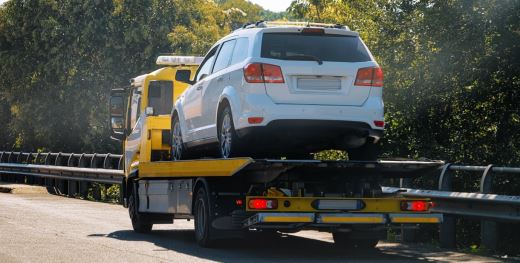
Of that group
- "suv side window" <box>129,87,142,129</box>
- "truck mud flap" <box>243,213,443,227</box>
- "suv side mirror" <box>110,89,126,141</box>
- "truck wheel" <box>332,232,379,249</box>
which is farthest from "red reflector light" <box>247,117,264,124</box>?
"suv side mirror" <box>110,89,126,141</box>

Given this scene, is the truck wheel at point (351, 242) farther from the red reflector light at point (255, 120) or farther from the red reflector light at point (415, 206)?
the red reflector light at point (255, 120)

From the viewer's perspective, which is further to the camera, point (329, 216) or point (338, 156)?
point (338, 156)

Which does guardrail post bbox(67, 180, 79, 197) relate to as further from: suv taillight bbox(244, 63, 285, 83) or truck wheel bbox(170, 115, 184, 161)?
suv taillight bbox(244, 63, 285, 83)

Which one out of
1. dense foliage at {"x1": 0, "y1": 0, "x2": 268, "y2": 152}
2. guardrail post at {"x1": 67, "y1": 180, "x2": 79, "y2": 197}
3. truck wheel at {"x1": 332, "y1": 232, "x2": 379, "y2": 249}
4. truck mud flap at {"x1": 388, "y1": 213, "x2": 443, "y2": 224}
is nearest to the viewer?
truck mud flap at {"x1": 388, "y1": 213, "x2": 443, "y2": 224}

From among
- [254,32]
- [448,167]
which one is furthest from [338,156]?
[254,32]

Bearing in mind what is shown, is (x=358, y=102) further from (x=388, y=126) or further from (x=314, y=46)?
(x=388, y=126)

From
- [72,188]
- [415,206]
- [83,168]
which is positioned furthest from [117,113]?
[72,188]

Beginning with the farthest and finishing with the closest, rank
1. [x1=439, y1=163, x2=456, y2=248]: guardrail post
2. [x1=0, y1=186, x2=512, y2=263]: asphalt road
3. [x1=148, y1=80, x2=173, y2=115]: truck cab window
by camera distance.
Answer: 1. [x1=148, y1=80, x2=173, y2=115]: truck cab window
2. [x1=439, y1=163, x2=456, y2=248]: guardrail post
3. [x1=0, y1=186, x2=512, y2=263]: asphalt road

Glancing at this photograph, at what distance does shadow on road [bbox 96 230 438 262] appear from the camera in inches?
465

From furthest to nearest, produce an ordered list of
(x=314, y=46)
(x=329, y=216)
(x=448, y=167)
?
(x=448, y=167) < (x=314, y=46) < (x=329, y=216)

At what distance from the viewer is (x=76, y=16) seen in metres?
49.6

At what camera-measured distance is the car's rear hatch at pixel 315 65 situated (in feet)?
38.8

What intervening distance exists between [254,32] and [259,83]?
742 mm

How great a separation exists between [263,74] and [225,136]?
110 cm
